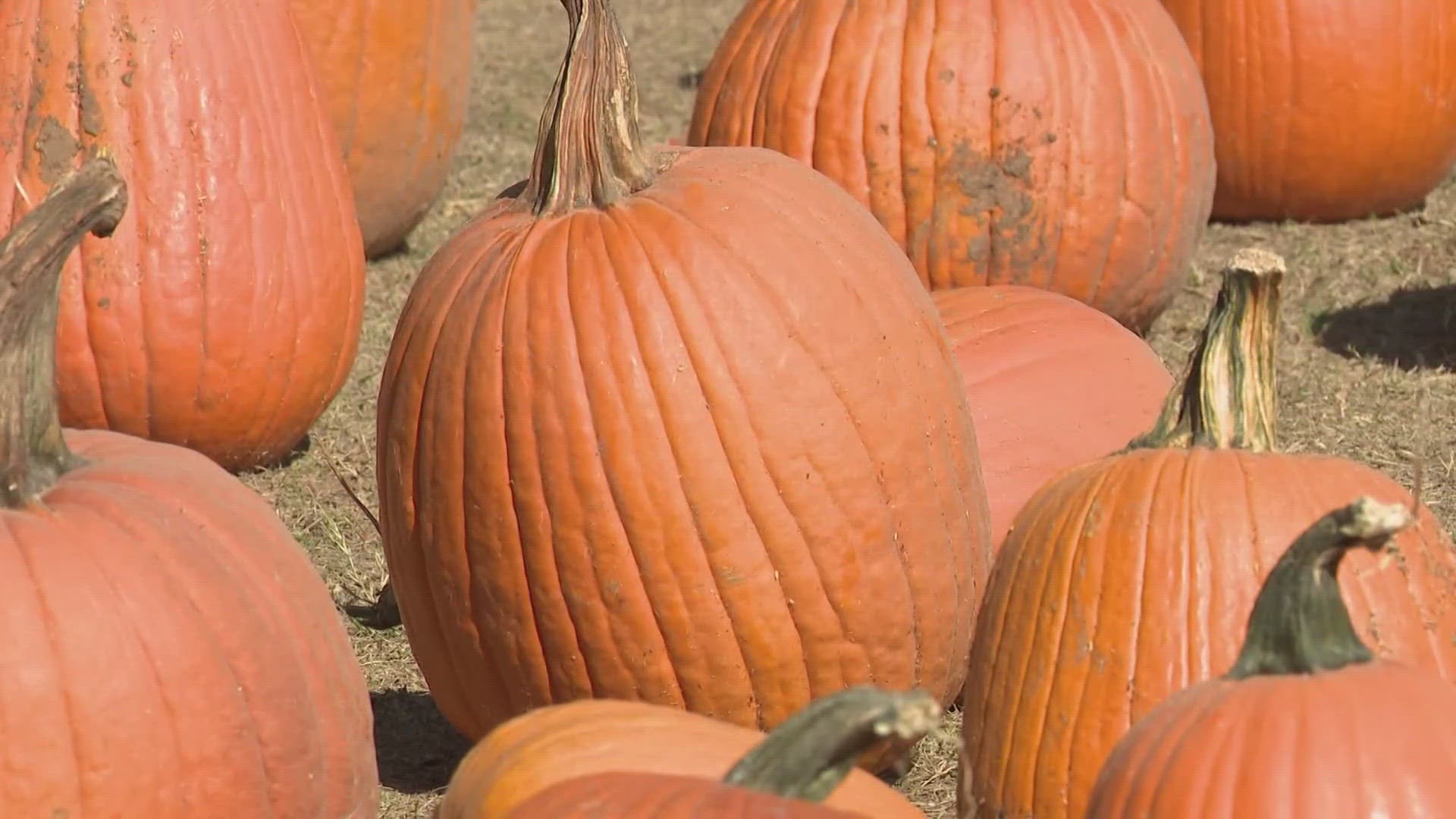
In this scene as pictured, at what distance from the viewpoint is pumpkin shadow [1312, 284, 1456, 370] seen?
6152 millimetres

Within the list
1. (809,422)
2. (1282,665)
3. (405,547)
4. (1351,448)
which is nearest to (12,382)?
(405,547)

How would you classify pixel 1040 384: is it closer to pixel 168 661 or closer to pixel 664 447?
pixel 664 447

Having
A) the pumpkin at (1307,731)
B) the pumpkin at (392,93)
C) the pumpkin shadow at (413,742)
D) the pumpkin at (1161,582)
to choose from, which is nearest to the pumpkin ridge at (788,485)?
the pumpkin at (1161,582)

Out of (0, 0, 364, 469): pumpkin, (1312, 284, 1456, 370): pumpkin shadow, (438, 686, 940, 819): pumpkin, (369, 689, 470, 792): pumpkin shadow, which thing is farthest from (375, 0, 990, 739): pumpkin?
(1312, 284, 1456, 370): pumpkin shadow

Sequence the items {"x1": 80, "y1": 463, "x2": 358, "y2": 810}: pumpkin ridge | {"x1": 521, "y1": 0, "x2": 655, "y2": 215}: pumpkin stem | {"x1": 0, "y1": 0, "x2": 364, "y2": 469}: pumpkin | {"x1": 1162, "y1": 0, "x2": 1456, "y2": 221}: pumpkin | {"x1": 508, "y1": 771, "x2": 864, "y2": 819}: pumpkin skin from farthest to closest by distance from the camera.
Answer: {"x1": 1162, "y1": 0, "x2": 1456, "y2": 221}: pumpkin → {"x1": 0, "y1": 0, "x2": 364, "y2": 469}: pumpkin → {"x1": 521, "y1": 0, "x2": 655, "y2": 215}: pumpkin stem → {"x1": 80, "y1": 463, "x2": 358, "y2": 810}: pumpkin ridge → {"x1": 508, "y1": 771, "x2": 864, "y2": 819}: pumpkin skin

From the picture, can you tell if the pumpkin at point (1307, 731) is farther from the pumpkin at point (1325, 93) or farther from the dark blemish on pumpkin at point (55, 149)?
the pumpkin at point (1325, 93)

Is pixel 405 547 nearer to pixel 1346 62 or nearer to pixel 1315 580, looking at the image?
pixel 1315 580

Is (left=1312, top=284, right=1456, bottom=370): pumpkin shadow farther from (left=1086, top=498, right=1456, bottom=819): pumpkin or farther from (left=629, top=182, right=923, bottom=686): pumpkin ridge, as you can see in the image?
(left=1086, top=498, right=1456, bottom=819): pumpkin

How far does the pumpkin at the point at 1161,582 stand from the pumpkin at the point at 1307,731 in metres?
0.56

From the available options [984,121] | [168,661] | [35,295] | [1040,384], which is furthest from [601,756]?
[984,121]

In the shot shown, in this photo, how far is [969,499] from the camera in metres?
3.76

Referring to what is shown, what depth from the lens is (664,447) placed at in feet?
11.4

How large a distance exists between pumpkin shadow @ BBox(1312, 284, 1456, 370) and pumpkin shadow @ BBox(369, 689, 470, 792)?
322 centimetres

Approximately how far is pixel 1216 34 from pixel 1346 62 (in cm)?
42
